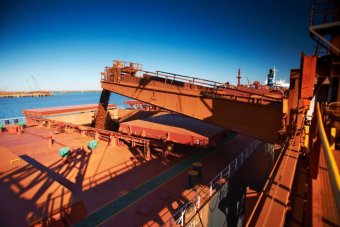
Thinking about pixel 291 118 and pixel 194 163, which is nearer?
pixel 291 118

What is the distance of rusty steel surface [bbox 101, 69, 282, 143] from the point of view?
29.3ft

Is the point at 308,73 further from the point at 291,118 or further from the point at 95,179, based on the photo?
the point at 95,179

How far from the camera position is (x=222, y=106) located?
10266mm

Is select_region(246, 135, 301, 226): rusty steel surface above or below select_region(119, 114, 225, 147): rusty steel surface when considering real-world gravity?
above

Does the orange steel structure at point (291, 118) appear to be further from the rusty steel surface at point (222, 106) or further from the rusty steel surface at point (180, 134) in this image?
the rusty steel surface at point (180, 134)

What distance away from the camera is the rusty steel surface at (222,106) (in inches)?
352

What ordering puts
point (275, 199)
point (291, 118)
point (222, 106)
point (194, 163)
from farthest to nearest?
1. point (194, 163)
2. point (222, 106)
3. point (291, 118)
4. point (275, 199)

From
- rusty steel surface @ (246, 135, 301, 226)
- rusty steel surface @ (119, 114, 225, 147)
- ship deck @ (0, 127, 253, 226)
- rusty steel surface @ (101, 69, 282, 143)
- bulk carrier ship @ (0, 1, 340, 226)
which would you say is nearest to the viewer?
rusty steel surface @ (246, 135, 301, 226)

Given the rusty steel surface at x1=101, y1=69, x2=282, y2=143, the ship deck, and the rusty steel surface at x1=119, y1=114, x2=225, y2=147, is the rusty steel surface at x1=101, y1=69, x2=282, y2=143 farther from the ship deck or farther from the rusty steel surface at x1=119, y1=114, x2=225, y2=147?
the ship deck

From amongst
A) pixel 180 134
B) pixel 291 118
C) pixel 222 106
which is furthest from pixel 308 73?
pixel 180 134

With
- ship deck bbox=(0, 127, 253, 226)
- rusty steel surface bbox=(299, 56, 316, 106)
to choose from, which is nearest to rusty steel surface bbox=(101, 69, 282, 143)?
rusty steel surface bbox=(299, 56, 316, 106)

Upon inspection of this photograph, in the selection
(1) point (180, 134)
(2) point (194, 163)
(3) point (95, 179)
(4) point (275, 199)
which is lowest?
(3) point (95, 179)

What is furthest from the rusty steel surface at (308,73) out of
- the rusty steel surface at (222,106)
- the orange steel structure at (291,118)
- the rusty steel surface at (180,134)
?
the rusty steel surface at (180,134)

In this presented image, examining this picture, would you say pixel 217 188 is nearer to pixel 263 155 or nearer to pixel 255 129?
pixel 255 129
